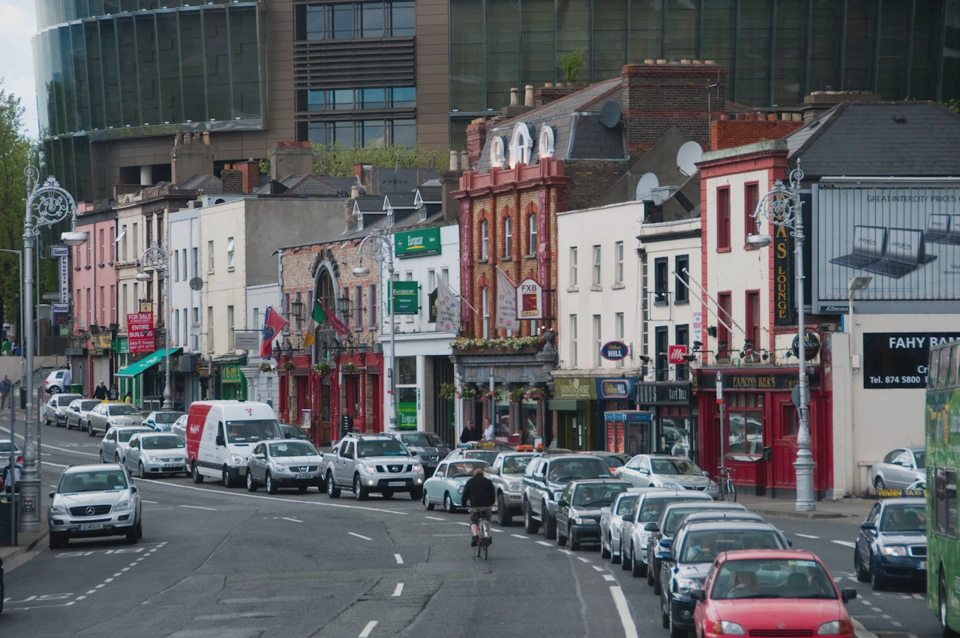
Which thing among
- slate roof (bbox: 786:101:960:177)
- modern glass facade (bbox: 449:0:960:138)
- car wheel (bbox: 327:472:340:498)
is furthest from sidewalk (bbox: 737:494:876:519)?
modern glass facade (bbox: 449:0:960:138)

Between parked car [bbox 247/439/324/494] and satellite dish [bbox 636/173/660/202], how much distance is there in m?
16.8

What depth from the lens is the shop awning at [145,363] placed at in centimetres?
9244

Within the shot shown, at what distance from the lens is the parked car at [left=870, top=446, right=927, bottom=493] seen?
41.7 metres

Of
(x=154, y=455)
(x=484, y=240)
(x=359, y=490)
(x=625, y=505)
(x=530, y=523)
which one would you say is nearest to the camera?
(x=625, y=505)

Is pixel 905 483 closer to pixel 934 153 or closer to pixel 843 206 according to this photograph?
pixel 843 206

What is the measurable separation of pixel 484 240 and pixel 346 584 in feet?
136

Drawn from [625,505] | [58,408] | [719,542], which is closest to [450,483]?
[625,505]

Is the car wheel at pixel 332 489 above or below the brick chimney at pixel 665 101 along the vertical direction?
below

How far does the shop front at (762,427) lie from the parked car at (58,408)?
1680 inches

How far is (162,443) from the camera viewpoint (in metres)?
59.2

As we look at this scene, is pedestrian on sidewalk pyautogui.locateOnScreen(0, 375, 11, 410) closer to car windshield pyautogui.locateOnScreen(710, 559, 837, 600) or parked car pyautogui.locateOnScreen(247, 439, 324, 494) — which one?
parked car pyautogui.locateOnScreen(247, 439, 324, 494)

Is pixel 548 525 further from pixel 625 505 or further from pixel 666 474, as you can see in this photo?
pixel 625 505

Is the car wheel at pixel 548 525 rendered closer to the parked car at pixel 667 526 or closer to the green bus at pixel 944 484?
the parked car at pixel 667 526

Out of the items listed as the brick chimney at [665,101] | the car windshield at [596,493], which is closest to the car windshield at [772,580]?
the car windshield at [596,493]
